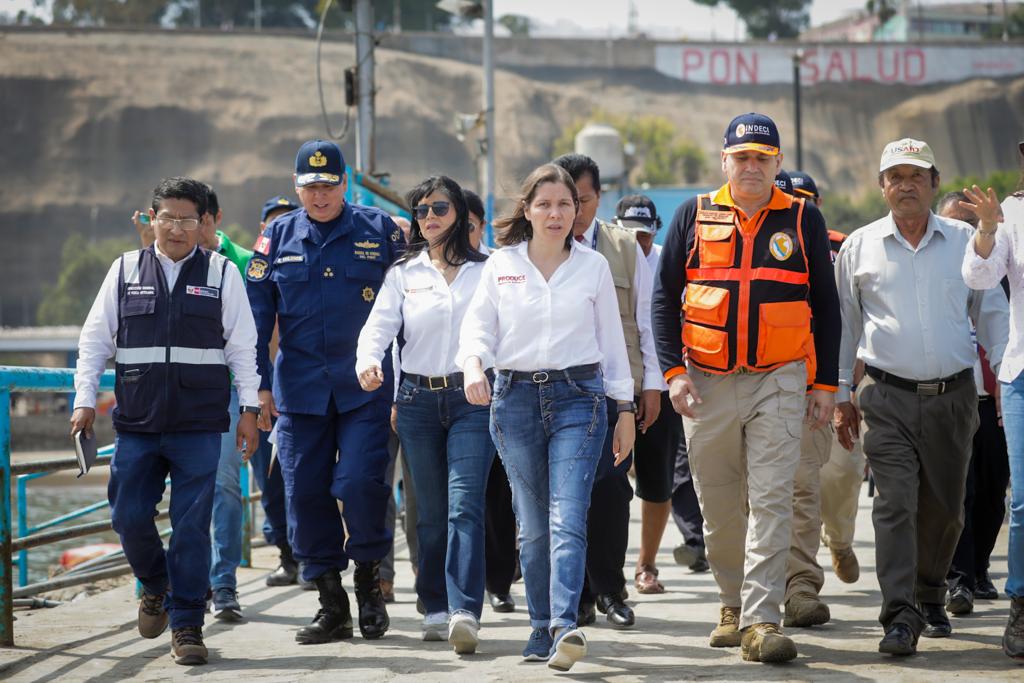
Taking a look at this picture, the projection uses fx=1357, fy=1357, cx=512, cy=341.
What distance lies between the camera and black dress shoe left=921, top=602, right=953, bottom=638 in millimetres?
6357

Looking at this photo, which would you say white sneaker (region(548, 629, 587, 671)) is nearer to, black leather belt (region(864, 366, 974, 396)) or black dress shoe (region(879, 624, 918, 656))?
black dress shoe (region(879, 624, 918, 656))

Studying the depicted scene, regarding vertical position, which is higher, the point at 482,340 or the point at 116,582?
the point at 482,340

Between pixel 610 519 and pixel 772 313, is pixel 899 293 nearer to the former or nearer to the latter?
pixel 772 313

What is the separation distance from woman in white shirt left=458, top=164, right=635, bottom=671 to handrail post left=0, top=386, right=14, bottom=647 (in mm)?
2334

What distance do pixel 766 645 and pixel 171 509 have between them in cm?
276

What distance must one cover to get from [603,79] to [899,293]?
333ft

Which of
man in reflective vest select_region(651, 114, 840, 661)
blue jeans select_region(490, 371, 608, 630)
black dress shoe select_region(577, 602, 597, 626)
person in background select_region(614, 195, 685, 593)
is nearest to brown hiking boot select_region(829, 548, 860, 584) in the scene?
person in background select_region(614, 195, 685, 593)

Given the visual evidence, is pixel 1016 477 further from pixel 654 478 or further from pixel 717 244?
pixel 654 478

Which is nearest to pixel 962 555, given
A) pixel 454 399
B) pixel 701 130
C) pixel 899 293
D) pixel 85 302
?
pixel 899 293

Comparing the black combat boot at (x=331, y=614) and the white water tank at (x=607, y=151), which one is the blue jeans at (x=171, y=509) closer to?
the black combat boot at (x=331, y=614)

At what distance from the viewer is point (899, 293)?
630cm

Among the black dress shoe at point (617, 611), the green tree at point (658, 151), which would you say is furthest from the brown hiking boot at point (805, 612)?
the green tree at point (658, 151)

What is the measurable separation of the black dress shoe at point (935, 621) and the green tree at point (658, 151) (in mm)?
89720

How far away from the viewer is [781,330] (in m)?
5.93
